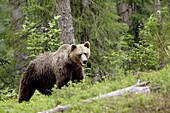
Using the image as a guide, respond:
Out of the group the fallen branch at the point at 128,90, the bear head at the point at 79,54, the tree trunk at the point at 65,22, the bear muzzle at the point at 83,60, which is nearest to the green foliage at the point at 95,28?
the tree trunk at the point at 65,22

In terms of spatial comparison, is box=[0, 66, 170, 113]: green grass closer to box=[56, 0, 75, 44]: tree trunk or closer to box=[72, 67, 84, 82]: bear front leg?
box=[72, 67, 84, 82]: bear front leg

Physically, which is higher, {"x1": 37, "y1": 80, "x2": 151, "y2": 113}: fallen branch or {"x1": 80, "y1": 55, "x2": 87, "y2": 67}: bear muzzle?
{"x1": 37, "y1": 80, "x2": 151, "y2": 113}: fallen branch

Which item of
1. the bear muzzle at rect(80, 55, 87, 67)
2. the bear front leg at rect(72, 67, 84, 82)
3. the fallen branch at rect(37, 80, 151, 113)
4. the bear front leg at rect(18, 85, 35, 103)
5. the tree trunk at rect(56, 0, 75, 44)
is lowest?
the bear front leg at rect(18, 85, 35, 103)

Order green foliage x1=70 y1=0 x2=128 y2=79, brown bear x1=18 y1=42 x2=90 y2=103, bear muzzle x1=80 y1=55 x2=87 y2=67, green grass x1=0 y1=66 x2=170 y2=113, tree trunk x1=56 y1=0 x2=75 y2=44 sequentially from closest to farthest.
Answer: green grass x1=0 y1=66 x2=170 y2=113
bear muzzle x1=80 y1=55 x2=87 y2=67
brown bear x1=18 y1=42 x2=90 y2=103
tree trunk x1=56 y1=0 x2=75 y2=44
green foliage x1=70 y1=0 x2=128 y2=79

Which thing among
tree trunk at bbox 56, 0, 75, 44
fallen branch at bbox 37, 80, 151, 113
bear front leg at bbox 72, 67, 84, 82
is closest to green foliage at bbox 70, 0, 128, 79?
tree trunk at bbox 56, 0, 75, 44

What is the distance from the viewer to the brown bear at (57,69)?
719 cm

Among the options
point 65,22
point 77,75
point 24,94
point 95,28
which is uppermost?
point 65,22

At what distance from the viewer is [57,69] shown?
734 cm

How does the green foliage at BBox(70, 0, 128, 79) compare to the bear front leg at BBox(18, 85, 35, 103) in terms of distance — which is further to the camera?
the green foliage at BBox(70, 0, 128, 79)

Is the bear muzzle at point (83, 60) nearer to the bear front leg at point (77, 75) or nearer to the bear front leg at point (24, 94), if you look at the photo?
the bear front leg at point (77, 75)

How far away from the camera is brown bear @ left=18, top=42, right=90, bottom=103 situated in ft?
Result: 23.6

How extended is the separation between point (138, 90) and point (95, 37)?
6954mm

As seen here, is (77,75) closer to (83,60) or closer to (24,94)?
(83,60)

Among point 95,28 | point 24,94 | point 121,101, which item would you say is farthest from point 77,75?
point 95,28
